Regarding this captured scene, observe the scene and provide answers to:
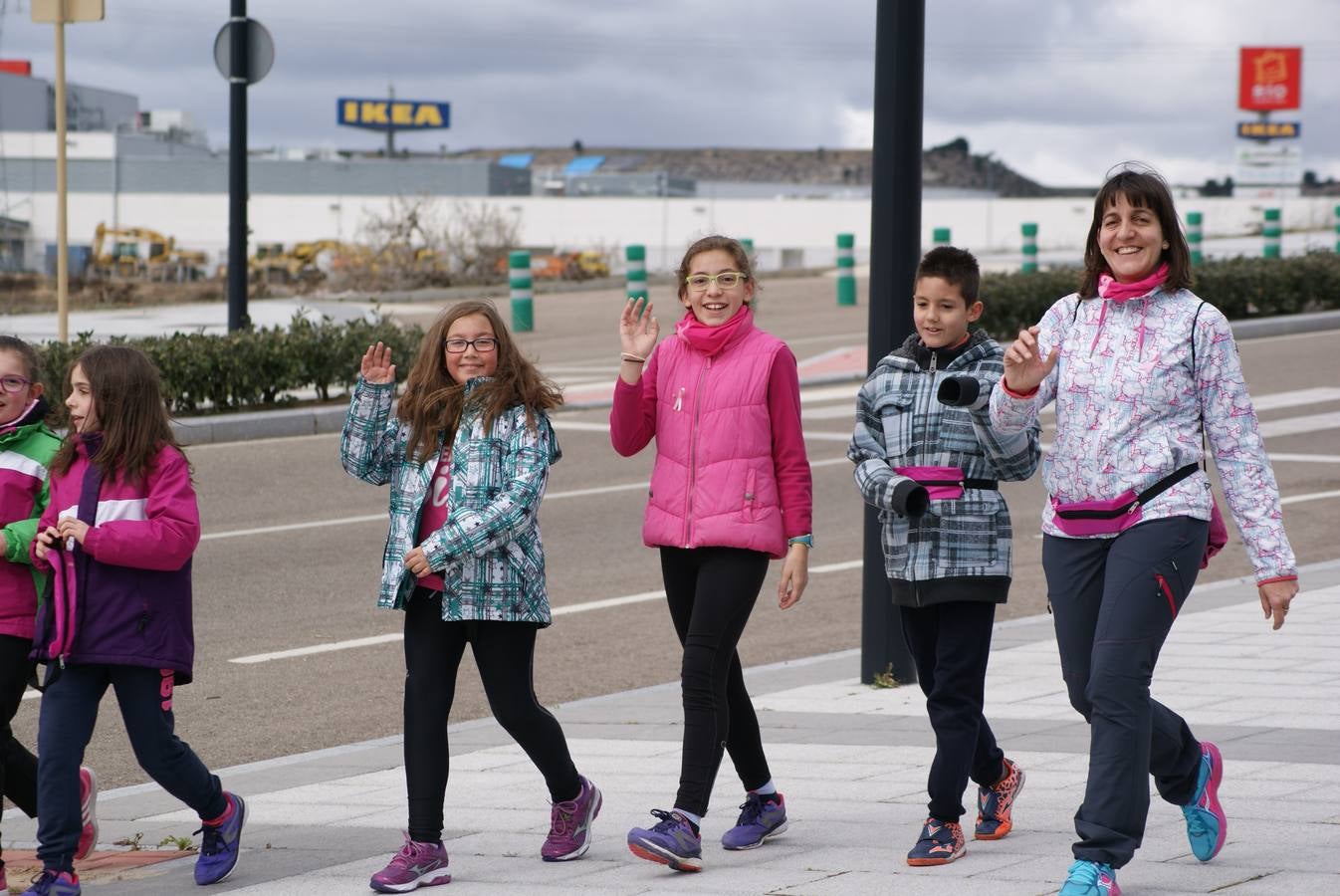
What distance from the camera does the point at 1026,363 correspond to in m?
4.52

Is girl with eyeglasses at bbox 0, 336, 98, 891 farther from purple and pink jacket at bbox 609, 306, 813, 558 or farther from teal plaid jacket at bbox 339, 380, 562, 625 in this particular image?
purple and pink jacket at bbox 609, 306, 813, 558

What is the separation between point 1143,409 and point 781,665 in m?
4.22

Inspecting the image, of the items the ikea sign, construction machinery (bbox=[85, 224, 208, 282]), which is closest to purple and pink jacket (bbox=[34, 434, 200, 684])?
construction machinery (bbox=[85, 224, 208, 282])

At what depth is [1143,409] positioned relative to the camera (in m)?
4.47

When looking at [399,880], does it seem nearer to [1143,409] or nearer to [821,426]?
[1143,409]

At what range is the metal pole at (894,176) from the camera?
7.48 metres

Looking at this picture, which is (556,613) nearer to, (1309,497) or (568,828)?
(568,828)

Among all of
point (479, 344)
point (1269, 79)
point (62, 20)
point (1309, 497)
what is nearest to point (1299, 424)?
point (1309, 497)

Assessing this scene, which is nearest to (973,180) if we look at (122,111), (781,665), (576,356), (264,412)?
(122,111)

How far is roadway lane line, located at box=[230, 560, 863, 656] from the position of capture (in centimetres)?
873

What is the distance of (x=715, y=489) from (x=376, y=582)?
576 cm

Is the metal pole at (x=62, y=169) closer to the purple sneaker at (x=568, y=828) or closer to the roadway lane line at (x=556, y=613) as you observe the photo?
the roadway lane line at (x=556, y=613)

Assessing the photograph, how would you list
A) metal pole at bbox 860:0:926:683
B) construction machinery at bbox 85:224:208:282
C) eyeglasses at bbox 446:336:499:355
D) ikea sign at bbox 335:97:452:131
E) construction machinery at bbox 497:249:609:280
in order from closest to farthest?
eyeglasses at bbox 446:336:499:355
metal pole at bbox 860:0:926:683
construction machinery at bbox 497:249:609:280
construction machinery at bbox 85:224:208:282
ikea sign at bbox 335:97:452:131

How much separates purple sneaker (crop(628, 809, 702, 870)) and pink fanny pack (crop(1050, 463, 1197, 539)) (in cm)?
127
